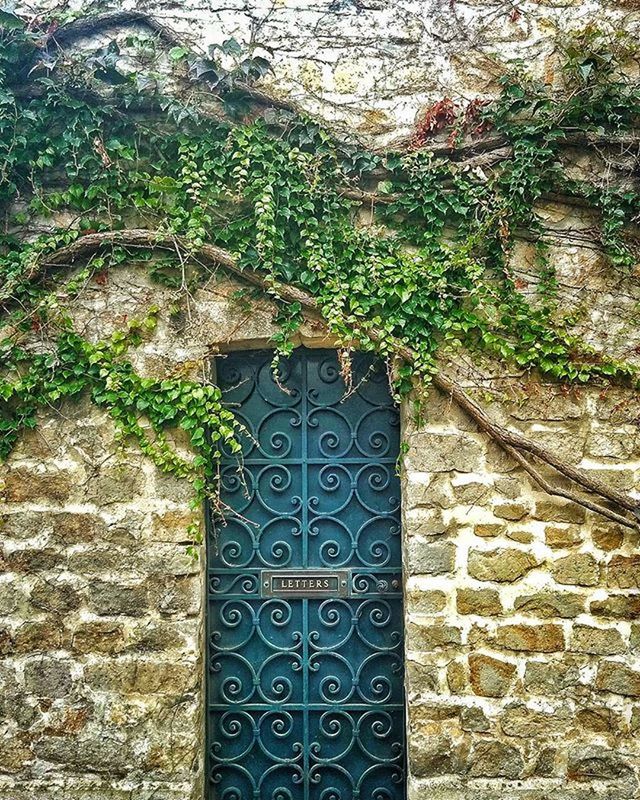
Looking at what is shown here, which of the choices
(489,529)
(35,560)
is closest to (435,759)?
(489,529)

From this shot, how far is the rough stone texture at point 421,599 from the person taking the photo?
3.01 metres

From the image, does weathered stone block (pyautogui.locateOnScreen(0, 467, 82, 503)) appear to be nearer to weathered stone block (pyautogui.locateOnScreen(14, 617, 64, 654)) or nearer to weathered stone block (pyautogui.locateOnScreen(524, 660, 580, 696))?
weathered stone block (pyautogui.locateOnScreen(14, 617, 64, 654))

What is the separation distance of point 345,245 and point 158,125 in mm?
1053

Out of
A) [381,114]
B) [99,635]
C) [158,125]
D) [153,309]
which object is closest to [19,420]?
[153,309]

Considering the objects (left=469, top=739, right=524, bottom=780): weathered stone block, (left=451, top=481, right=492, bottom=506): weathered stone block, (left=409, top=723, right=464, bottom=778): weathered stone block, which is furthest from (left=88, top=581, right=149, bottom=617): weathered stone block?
(left=469, top=739, right=524, bottom=780): weathered stone block

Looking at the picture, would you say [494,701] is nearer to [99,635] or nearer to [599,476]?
[599,476]

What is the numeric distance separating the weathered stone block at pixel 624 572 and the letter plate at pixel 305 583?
116 cm

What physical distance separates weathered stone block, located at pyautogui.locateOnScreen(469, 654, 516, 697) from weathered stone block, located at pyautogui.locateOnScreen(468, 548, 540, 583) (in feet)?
1.15

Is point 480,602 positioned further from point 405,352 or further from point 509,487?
point 405,352

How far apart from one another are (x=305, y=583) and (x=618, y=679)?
1.42m

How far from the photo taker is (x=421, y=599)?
3.08 m

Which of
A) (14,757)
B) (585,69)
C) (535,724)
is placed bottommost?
(14,757)

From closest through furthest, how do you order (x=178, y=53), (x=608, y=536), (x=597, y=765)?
1. (x=597, y=765)
2. (x=608, y=536)
3. (x=178, y=53)

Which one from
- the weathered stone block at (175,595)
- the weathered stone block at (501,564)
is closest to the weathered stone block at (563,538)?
the weathered stone block at (501,564)
